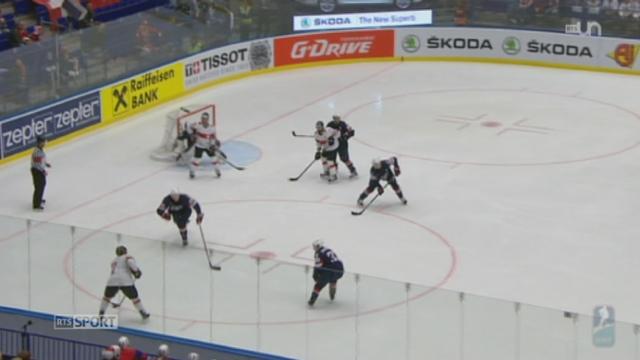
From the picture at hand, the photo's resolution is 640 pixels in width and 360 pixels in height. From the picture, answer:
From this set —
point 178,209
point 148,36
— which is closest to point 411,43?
point 148,36

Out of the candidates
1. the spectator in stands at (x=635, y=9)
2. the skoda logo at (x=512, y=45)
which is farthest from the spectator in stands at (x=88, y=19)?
the spectator in stands at (x=635, y=9)

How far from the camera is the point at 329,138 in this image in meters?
25.4

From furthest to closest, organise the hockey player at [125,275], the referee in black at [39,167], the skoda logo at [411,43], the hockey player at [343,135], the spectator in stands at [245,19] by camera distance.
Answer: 1. the skoda logo at [411,43]
2. the spectator in stands at [245,19]
3. the hockey player at [343,135]
4. the referee in black at [39,167]
5. the hockey player at [125,275]

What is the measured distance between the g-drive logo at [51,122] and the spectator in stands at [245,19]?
236 inches

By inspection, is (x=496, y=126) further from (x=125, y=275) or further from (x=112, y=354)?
(x=112, y=354)

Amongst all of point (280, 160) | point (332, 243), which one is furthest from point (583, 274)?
point (280, 160)

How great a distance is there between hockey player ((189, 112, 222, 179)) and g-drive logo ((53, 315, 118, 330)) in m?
7.73

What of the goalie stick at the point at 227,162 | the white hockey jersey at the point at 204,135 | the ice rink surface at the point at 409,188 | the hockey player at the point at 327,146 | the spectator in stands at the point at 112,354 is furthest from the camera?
the goalie stick at the point at 227,162

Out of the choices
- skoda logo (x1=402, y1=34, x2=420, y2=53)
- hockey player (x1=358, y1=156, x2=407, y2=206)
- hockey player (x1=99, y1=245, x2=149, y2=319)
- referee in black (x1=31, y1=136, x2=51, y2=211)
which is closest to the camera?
hockey player (x1=99, y1=245, x2=149, y2=319)

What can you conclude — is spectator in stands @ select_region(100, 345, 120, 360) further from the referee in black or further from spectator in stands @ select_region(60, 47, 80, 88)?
spectator in stands @ select_region(60, 47, 80, 88)

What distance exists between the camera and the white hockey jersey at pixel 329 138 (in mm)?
25422

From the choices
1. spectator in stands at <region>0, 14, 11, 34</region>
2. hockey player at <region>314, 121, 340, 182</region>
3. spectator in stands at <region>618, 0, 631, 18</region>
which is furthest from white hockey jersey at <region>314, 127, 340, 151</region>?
spectator in stands at <region>618, 0, 631, 18</region>

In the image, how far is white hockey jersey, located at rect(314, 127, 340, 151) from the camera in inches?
1001

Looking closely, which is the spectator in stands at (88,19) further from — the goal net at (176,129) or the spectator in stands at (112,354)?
the spectator in stands at (112,354)
